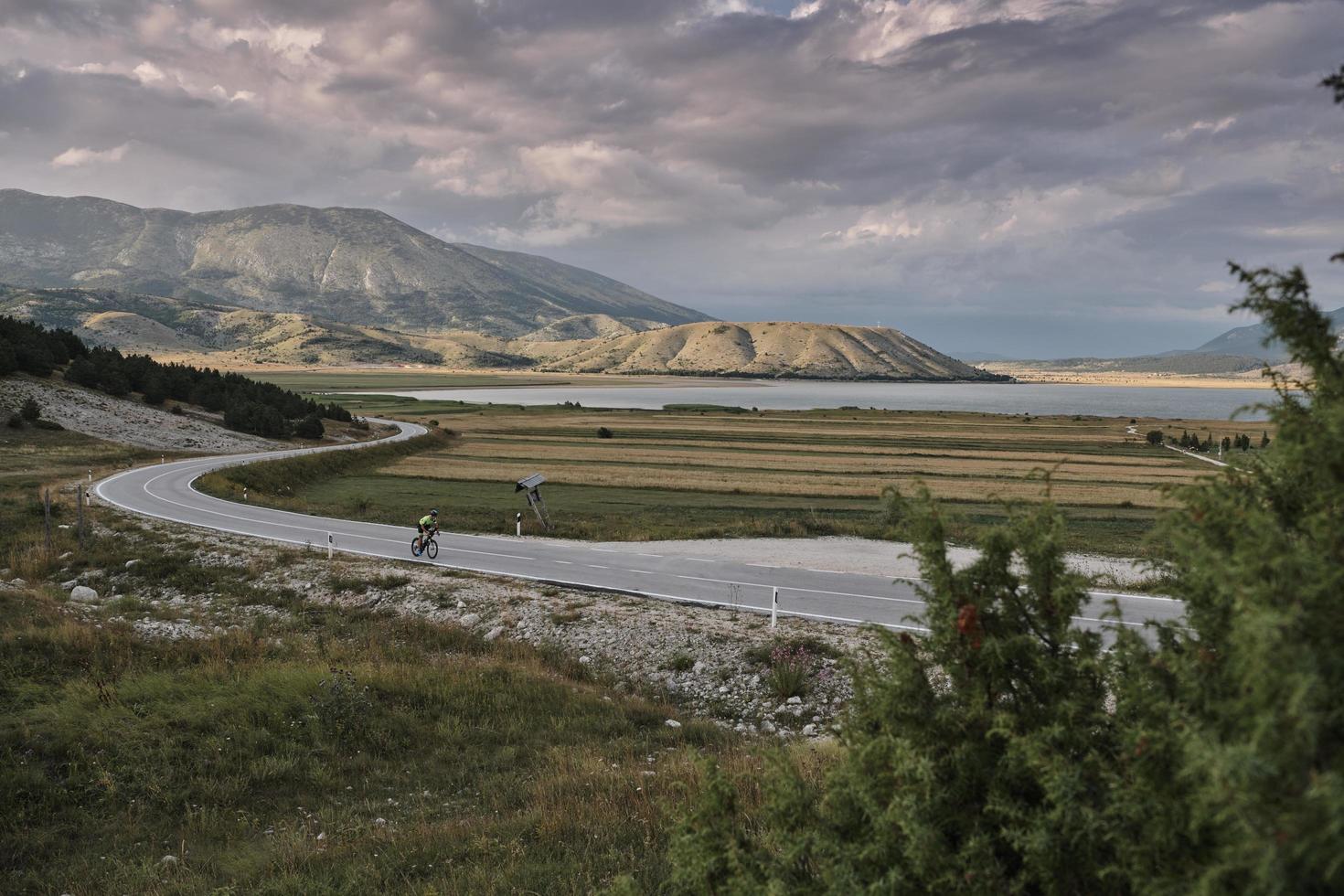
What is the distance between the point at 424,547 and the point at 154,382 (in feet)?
232

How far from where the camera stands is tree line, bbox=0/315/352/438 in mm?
71812

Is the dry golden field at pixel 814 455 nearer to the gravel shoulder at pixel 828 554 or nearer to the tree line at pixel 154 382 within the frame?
the gravel shoulder at pixel 828 554

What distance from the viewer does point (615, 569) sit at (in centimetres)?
2516

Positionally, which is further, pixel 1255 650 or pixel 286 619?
pixel 286 619

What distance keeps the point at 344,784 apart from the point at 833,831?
8061mm

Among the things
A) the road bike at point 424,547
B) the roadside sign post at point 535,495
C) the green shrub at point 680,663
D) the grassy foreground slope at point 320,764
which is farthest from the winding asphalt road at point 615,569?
the grassy foreground slope at point 320,764

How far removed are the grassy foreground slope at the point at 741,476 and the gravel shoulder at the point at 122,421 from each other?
1742 centimetres

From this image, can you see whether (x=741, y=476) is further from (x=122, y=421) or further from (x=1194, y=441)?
(x=1194, y=441)

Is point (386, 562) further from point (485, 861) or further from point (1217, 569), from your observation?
point (1217, 569)

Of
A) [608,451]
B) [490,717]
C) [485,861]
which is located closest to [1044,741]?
[485,861]

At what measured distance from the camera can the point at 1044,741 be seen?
301 cm

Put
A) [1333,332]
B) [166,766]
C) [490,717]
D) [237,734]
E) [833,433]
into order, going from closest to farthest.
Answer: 1. [1333,332]
2. [166,766]
3. [237,734]
4. [490,717]
5. [833,433]

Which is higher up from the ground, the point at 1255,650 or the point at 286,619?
the point at 1255,650

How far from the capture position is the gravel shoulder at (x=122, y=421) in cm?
6212
